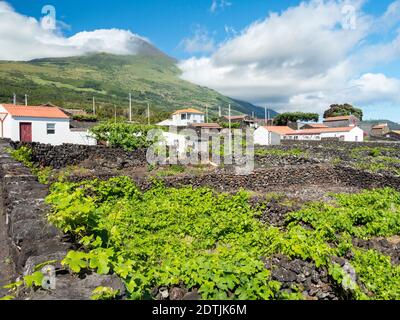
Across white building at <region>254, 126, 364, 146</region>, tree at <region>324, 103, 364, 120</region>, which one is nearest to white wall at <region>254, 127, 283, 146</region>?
white building at <region>254, 126, 364, 146</region>

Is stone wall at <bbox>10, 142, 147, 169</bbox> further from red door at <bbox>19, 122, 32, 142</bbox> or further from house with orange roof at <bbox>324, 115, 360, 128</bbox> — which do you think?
house with orange roof at <bbox>324, 115, 360, 128</bbox>

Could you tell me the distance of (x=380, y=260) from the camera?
22.0 ft

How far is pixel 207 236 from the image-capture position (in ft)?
26.1

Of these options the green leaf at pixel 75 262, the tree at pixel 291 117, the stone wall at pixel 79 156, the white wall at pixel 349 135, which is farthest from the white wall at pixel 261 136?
the green leaf at pixel 75 262

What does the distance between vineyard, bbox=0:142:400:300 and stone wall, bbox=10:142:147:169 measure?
6356 millimetres

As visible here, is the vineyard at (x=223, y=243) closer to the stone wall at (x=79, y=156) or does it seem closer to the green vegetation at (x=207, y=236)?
the green vegetation at (x=207, y=236)

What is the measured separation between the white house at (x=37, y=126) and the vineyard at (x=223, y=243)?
653 inches

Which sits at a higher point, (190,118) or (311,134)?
(190,118)

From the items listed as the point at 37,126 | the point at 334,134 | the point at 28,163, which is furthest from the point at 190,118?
the point at 28,163

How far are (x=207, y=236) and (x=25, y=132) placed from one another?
75.9 ft

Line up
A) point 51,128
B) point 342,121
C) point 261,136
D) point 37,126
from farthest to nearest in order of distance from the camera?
point 342,121 → point 261,136 → point 51,128 → point 37,126

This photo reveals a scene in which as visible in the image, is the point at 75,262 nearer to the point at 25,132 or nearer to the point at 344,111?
the point at 25,132

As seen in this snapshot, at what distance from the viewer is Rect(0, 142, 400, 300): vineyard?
3.61 metres

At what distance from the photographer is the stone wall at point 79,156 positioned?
58.1 ft
